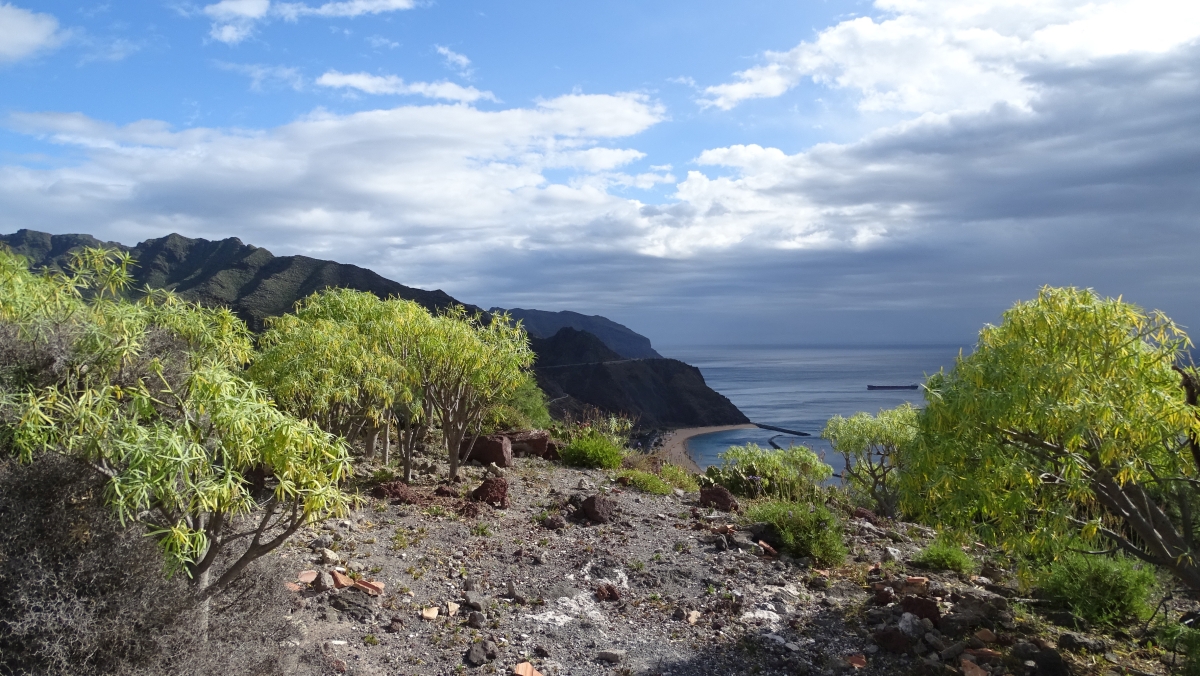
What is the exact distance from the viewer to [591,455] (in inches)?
593

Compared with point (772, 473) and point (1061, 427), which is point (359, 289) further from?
point (1061, 427)

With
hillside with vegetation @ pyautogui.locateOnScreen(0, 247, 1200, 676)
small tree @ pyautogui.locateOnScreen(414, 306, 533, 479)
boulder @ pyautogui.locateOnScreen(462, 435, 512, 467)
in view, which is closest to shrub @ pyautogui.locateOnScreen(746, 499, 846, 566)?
hillside with vegetation @ pyautogui.locateOnScreen(0, 247, 1200, 676)

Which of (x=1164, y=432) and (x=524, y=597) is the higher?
(x=1164, y=432)

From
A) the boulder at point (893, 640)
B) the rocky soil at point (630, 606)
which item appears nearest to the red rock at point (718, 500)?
the rocky soil at point (630, 606)

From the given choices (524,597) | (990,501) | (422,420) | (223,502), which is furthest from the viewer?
(422,420)

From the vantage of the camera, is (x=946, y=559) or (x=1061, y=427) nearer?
(x=1061, y=427)

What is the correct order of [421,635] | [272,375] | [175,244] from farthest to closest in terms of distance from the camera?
[175,244]
[272,375]
[421,635]

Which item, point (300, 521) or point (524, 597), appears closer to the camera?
point (300, 521)

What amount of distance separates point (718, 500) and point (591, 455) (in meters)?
3.94

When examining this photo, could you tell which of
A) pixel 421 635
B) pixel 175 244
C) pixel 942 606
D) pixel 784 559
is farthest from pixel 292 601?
pixel 175 244

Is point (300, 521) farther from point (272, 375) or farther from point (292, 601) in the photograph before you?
point (272, 375)

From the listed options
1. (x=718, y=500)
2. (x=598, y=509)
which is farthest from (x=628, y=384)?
(x=598, y=509)

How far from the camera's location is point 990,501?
5117mm

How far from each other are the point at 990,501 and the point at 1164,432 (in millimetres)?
1162
